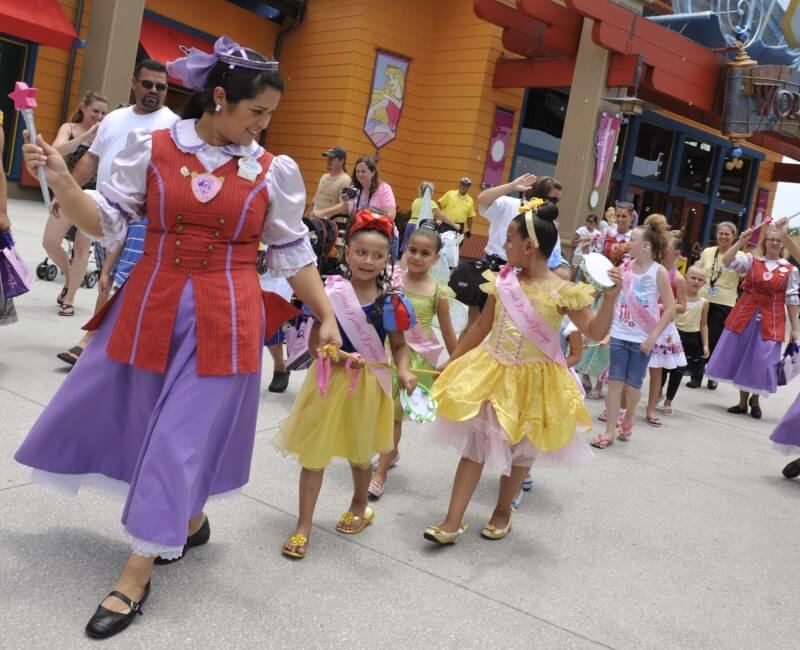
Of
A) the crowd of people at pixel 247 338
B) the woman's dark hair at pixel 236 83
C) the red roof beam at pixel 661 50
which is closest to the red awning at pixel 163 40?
the red roof beam at pixel 661 50

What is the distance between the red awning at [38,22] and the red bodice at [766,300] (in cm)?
1118

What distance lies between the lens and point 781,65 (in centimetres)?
1434

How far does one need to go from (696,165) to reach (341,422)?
18.7m

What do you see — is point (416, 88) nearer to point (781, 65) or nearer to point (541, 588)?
point (781, 65)

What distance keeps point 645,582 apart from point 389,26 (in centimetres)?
1434

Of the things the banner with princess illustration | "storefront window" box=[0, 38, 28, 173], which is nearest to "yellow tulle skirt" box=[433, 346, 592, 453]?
"storefront window" box=[0, 38, 28, 173]

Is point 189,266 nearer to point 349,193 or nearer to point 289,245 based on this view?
point 289,245

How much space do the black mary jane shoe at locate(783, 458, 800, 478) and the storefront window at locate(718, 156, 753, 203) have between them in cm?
1663

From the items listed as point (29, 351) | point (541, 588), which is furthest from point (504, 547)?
point (29, 351)

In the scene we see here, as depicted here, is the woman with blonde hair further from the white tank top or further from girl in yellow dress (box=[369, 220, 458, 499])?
the white tank top

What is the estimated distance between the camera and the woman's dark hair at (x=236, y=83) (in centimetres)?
266

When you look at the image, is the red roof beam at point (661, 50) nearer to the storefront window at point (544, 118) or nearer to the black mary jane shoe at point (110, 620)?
the storefront window at point (544, 118)

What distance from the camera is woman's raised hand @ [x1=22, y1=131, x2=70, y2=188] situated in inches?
97.2

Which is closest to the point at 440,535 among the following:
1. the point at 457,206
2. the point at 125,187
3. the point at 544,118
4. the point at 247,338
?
the point at 247,338
